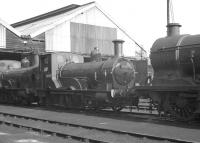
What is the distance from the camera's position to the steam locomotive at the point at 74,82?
15922mm

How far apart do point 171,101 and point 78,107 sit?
622 centimetres

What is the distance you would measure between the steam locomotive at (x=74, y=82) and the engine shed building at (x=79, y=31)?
1139cm

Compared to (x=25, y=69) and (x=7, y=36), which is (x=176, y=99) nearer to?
(x=25, y=69)

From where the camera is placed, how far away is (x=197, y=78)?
11758 millimetres

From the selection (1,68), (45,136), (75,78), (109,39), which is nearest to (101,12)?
(109,39)

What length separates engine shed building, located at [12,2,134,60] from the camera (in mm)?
33838

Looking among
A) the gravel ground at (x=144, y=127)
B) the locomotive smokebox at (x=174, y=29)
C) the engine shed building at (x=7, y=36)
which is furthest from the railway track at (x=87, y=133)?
the engine shed building at (x=7, y=36)

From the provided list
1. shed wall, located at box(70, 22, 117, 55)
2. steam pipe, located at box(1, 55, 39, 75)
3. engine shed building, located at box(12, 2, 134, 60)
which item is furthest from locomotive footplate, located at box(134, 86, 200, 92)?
shed wall, located at box(70, 22, 117, 55)

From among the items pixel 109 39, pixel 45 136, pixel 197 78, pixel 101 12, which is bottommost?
pixel 45 136

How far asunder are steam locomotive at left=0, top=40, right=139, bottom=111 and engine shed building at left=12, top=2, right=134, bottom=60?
1139 centimetres

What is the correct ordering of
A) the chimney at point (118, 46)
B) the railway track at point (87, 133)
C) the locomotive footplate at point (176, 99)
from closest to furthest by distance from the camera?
the railway track at point (87, 133), the locomotive footplate at point (176, 99), the chimney at point (118, 46)

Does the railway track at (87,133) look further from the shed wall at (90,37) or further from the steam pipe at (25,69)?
the shed wall at (90,37)

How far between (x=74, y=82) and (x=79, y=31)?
780 inches

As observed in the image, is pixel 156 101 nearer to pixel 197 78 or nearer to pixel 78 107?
pixel 197 78
